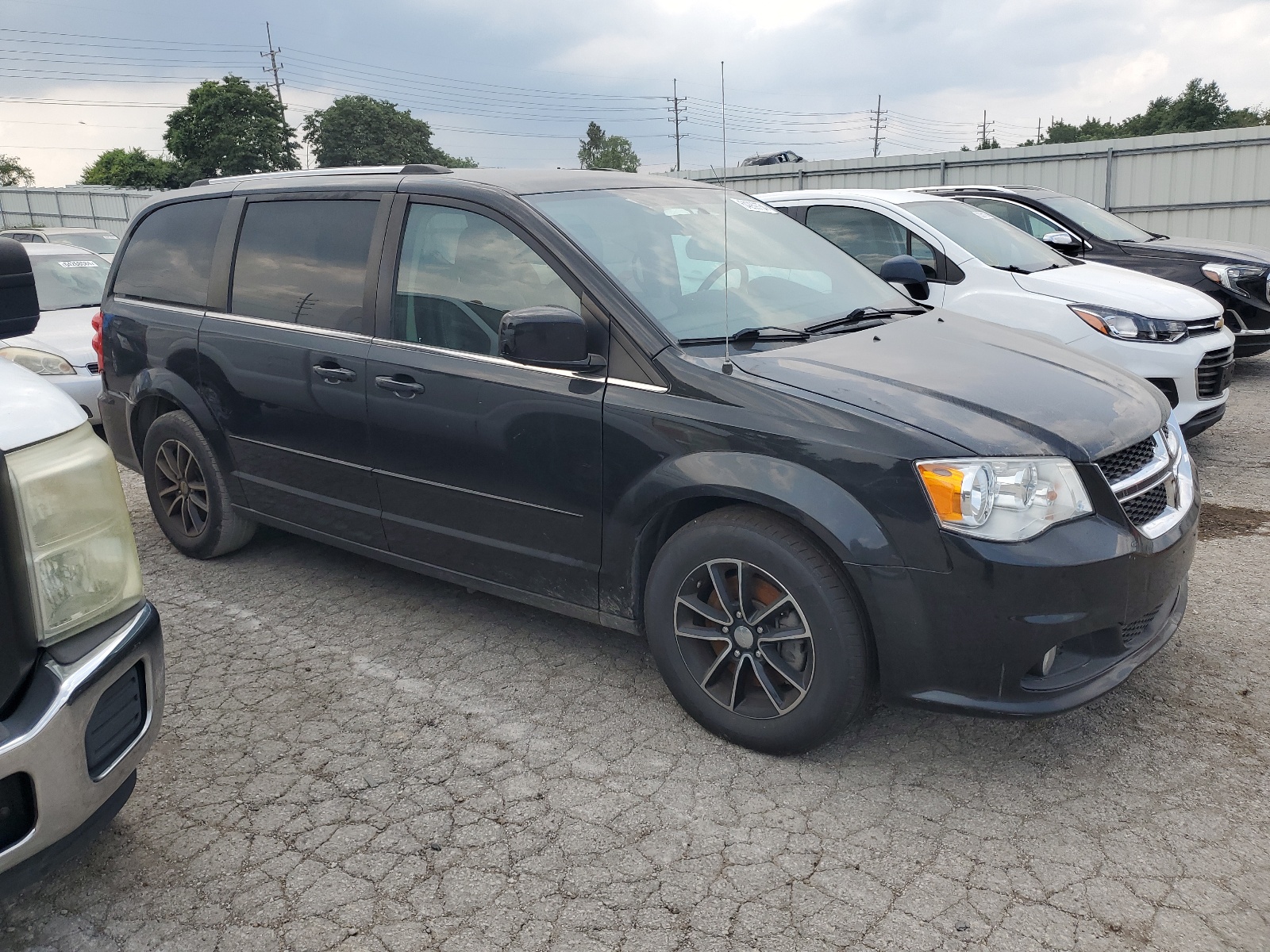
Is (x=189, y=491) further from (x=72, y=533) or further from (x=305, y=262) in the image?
(x=72, y=533)

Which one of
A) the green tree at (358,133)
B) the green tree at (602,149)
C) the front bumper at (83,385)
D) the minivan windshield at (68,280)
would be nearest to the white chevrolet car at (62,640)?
the front bumper at (83,385)

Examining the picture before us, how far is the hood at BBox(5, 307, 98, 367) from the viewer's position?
25.2ft

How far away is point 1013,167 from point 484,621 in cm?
1598

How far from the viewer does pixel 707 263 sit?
3.70m

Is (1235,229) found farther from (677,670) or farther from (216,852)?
(216,852)

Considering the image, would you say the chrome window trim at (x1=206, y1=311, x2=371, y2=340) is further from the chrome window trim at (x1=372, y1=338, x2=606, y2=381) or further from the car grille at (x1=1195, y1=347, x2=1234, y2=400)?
the car grille at (x1=1195, y1=347, x2=1234, y2=400)

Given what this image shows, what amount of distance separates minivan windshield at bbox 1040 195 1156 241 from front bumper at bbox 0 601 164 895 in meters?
9.35

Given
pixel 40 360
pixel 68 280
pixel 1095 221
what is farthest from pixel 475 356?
pixel 1095 221

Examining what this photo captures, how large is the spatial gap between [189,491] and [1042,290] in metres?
5.37

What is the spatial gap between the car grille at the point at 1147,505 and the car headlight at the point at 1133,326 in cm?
359

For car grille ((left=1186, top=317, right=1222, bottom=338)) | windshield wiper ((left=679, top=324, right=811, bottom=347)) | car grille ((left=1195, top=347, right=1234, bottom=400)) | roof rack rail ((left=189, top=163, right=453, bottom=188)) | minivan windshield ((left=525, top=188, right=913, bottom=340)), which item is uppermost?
roof rack rail ((left=189, top=163, right=453, bottom=188))

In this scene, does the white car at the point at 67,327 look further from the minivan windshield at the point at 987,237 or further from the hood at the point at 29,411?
the minivan windshield at the point at 987,237

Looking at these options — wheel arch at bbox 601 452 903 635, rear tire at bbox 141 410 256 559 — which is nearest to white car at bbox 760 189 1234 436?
wheel arch at bbox 601 452 903 635

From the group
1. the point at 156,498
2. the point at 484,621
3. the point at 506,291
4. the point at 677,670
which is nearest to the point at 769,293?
the point at 506,291
